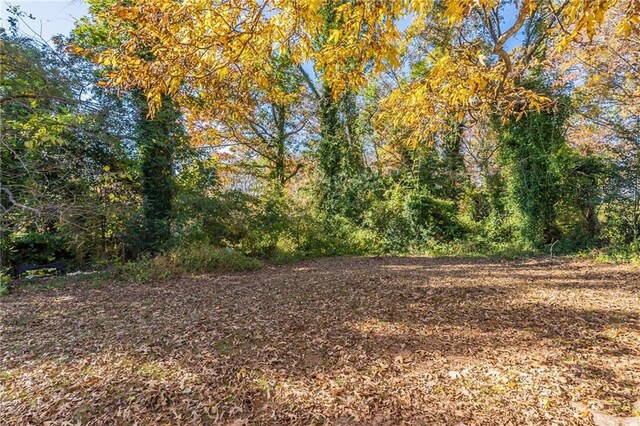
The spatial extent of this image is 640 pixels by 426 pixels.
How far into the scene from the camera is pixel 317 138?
1212cm

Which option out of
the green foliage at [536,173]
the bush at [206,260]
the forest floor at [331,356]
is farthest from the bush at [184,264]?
the green foliage at [536,173]

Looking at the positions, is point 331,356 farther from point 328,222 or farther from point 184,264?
point 328,222

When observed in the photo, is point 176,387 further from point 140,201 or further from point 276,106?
point 276,106

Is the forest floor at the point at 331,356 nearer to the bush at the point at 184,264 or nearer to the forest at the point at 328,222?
the forest at the point at 328,222

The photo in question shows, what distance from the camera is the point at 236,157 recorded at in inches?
512

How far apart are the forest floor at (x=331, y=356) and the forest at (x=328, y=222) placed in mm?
22

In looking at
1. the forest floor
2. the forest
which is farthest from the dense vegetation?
the forest floor

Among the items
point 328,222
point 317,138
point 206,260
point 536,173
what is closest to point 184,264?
point 206,260

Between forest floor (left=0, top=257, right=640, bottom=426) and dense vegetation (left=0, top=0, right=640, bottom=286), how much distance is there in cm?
207

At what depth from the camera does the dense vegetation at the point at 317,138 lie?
2.35 meters

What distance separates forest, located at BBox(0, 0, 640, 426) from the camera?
6.78 feet

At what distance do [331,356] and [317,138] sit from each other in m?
10.4

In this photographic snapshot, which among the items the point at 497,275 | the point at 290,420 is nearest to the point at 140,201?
the point at 290,420

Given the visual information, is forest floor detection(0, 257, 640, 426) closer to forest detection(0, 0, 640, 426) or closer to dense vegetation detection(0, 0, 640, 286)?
forest detection(0, 0, 640, 426)
